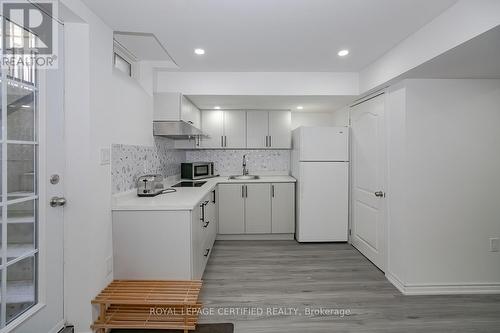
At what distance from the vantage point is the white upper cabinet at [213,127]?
13.0 feet

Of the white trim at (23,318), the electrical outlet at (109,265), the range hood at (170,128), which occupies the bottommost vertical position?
the white trim at (23,318)

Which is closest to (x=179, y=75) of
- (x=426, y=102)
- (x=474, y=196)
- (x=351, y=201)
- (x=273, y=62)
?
(x=273, y=62)

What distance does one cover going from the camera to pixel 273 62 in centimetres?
261

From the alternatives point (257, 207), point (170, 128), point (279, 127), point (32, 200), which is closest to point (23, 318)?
point (32, 200)

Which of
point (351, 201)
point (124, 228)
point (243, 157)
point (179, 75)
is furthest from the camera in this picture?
point (243, 157)

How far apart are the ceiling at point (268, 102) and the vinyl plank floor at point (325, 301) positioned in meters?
2.06

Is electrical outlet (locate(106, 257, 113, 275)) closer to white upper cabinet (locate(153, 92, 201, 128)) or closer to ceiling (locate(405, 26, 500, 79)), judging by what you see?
white upper cabinet (locate(153, 92, 201, 128))

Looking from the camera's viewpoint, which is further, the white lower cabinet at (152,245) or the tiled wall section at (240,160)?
the tiled wall section at (240,160)

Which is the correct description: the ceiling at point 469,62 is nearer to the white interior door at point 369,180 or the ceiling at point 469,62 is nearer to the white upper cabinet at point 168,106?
the white interior door at point 369,180

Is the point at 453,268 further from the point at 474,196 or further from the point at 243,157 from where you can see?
the point at 243,157

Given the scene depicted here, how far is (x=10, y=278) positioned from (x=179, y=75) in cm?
241

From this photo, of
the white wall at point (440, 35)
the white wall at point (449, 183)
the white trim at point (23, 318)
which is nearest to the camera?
the white trim at point (23, 318)

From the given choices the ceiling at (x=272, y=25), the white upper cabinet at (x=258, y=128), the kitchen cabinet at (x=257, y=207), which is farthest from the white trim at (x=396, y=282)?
the white upper cabinet at (x=258, y=128)

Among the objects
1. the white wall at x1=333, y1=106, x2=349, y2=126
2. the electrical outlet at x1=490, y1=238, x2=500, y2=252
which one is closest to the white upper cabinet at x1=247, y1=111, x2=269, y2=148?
the white wall at x1=333, y1=106, x2=349, y2=126
